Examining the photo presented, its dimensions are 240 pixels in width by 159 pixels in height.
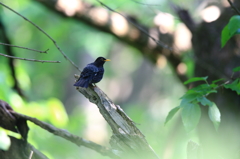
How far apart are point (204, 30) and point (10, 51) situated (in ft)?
9.79

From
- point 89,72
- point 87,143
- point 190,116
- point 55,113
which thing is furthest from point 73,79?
point 190,116

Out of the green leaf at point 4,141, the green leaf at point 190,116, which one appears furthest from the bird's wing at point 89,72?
the green leaf at point 190,116

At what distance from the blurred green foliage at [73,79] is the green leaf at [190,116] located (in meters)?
2.91

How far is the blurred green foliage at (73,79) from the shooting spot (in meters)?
6.90

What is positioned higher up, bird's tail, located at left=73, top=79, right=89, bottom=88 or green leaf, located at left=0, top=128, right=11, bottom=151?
bird's tail, located at left=73, top=79, right=89, bottom=88

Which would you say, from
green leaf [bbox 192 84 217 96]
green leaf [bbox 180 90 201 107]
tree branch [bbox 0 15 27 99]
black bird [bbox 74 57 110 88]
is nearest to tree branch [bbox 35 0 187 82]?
black bird [bbox 74 57 110 88]

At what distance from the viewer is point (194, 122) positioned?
2123mm

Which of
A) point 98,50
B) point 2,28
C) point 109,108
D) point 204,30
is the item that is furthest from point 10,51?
point 98,50

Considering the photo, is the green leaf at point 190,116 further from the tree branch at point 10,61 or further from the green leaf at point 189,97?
the tree branch at point 10,61

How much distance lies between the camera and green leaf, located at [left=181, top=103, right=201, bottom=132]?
211cm

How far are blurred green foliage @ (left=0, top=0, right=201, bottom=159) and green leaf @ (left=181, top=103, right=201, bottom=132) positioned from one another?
9.56 ft

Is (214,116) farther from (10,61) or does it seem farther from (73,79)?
(73,79)

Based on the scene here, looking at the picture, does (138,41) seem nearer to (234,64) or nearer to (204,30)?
(204,30)

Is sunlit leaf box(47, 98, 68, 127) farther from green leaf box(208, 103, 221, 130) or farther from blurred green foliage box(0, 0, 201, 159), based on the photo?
green leaf box(208, 103, 221, 130)
